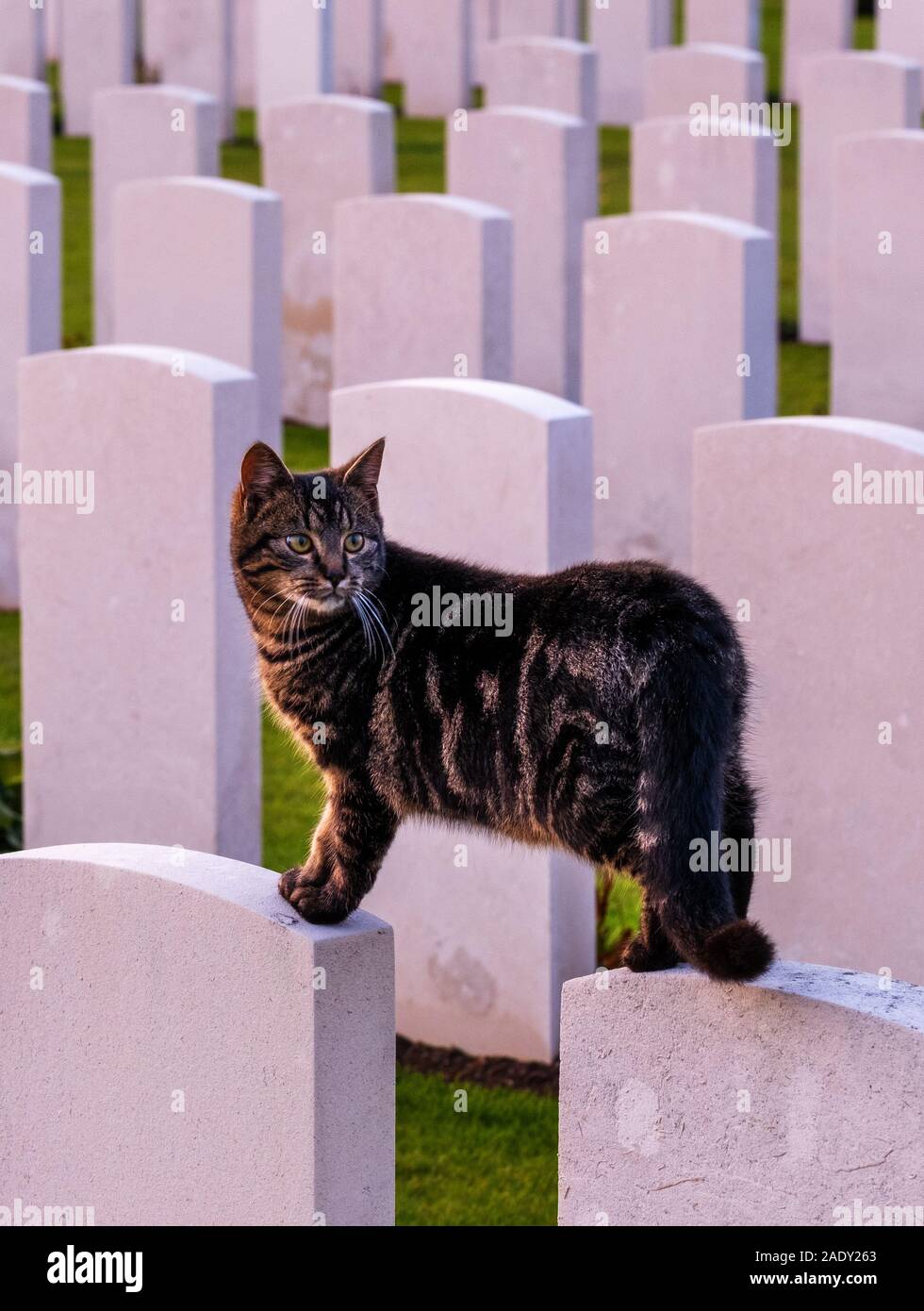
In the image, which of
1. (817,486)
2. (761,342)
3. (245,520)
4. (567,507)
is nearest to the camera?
(245,520)

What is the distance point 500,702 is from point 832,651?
160cm

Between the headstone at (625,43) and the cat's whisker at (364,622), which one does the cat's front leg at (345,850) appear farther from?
the headstone at (625,43)

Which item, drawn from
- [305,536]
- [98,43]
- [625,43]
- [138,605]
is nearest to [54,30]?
[98,43]

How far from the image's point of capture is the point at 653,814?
7.84 feet

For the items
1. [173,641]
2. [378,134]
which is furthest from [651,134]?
[173,641]

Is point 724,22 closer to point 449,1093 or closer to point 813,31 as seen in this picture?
point 813,31

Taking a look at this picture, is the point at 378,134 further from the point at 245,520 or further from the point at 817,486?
the point at 245,520

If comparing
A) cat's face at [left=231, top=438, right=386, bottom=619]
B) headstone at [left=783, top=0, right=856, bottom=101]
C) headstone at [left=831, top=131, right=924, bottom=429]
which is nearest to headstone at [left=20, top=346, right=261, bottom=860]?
cat's face at [left=231, top=438, right=386, bottom=619]

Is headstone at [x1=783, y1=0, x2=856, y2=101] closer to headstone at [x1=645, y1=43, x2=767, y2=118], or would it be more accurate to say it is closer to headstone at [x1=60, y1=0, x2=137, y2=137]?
headstone at [x1=645, y1=43, x2=767, y2=118]

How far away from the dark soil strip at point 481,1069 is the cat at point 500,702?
1.89 meters

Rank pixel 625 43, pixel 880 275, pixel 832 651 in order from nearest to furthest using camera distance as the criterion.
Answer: pixel 832 651, pixel 880 275, pixel 625 43

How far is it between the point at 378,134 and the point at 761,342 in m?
3.57

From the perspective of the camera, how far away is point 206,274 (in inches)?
264

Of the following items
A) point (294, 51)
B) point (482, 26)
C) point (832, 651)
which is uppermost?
point (482, 26)
